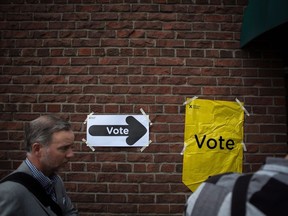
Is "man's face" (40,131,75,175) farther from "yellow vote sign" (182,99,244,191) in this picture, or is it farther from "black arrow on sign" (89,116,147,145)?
"yellow vote sign" (182,99,244,191)

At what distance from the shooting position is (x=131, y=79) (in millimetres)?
3527

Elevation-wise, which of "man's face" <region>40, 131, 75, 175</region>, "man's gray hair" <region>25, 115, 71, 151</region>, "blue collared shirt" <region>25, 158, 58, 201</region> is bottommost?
"blue collared shirt" <region>25, 158, 58, 201</region>

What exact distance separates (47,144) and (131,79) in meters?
1.68

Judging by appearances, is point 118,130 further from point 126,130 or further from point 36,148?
point 36,148

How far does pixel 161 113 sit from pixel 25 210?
2.03 metres

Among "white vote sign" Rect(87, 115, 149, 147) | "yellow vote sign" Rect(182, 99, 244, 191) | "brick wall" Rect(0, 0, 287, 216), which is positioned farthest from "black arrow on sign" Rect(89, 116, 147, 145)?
"yellow vote sign" Rect(182, 99, 244, 191)

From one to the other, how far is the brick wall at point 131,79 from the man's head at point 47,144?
4.50ft

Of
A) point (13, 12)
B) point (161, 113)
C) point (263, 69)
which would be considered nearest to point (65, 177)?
point (161, 113)

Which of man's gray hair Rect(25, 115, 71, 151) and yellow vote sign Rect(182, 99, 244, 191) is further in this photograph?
yellow vote sign Rect(182, 99, 244, 191)

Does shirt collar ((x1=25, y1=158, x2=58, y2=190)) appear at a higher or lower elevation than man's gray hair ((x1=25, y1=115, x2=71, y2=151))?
lower

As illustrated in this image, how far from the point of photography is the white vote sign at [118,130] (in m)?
3.44

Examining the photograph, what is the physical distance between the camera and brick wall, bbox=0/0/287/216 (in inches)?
135

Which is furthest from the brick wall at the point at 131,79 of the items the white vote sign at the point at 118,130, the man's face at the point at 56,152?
the man's face at the point at 56,152

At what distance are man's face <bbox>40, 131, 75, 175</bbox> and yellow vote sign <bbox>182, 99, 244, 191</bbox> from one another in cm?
168
